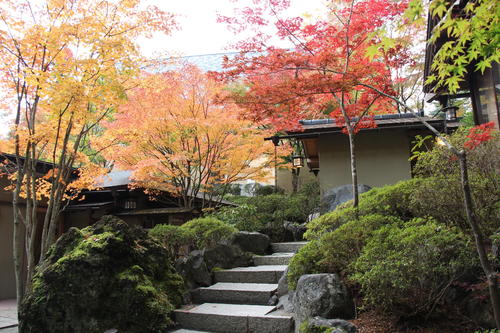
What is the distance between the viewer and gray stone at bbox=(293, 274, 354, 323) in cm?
447

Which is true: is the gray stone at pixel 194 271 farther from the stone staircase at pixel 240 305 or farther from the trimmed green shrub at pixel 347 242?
the trimmed green shrub at pixel 347 242

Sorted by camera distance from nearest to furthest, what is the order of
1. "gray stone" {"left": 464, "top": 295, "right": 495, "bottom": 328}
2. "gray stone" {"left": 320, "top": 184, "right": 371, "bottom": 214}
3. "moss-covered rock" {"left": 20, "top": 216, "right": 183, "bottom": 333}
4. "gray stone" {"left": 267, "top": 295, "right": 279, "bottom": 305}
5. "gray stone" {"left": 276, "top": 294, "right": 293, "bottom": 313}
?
1. "gray stone" {"left": 464, "top": 295, "right": 495, "bottom": 328}
2. "moss-covered rock" {"left": 20, "top": 216, "right": 183, "bottom": 333}
3. "gray stone" {"left": 276, "top": 294, "right": 293, "bottom": 313}
4. "gray stone" {"left": 267, "top": 295, "right": 279, "bottom": 305}
5. "gray stone" {"left": 320, "top": 184, "right": 371, "bottom": 214}

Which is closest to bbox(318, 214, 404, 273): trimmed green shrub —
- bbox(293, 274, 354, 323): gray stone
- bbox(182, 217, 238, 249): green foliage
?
bbox(293, 274, 354, 323): gray stone

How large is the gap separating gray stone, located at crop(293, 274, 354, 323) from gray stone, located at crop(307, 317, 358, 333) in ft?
0.59

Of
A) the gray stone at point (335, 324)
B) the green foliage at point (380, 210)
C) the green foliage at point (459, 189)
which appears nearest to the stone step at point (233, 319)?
the gray stone at point (335, 324)

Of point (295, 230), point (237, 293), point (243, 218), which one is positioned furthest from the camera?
point (295, 230)

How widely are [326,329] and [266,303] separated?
2.26 metres

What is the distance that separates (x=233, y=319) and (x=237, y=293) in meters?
1.03

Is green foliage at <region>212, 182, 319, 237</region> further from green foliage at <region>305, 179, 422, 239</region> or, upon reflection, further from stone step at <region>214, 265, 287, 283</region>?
green foliage at <region>305, 179, 422, 239</region>

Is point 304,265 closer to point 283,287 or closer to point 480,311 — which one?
point 283,287

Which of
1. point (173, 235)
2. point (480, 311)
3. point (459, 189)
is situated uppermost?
point (459, 189)

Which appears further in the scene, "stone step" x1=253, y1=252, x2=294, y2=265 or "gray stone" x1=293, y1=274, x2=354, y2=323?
"stone step" x1=253, y1=252, x2=294, y2=265

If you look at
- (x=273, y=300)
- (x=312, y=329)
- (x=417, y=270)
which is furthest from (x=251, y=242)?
(x=417, y=270)

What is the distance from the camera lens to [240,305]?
20.2 feet
